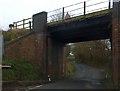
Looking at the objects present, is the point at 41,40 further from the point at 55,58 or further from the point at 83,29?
the point at 83,29

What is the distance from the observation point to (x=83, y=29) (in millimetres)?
34500

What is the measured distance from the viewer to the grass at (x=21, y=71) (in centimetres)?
2827

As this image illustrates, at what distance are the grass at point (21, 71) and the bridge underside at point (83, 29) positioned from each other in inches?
193

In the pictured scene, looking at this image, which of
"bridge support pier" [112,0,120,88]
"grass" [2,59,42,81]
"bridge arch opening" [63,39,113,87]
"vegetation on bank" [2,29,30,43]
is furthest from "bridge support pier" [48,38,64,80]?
"bridge support pier" [112,0,120,88]

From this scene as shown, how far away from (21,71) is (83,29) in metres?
8.16

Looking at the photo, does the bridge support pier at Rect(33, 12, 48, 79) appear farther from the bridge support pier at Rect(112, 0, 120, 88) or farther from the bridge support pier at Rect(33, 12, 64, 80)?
the bridge support pier at Rect(112, 0, 120, 88)

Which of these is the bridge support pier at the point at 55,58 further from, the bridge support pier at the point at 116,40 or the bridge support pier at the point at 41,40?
the bridge support pier at the point at 116,40

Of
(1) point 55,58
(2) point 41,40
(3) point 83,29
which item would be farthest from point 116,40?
(1) point 55,58

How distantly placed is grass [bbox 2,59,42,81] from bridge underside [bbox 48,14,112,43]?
4.91 m

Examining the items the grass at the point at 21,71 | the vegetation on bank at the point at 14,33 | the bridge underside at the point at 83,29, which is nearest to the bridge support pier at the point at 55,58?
the bridge underside at the point at 83,29

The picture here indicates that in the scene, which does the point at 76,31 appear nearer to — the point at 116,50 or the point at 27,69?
the point at 27,69

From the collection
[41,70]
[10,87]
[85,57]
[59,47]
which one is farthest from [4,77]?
[85,57]

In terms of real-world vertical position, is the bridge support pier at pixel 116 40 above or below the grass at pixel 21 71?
above

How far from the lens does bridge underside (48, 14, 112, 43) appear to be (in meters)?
31.5
